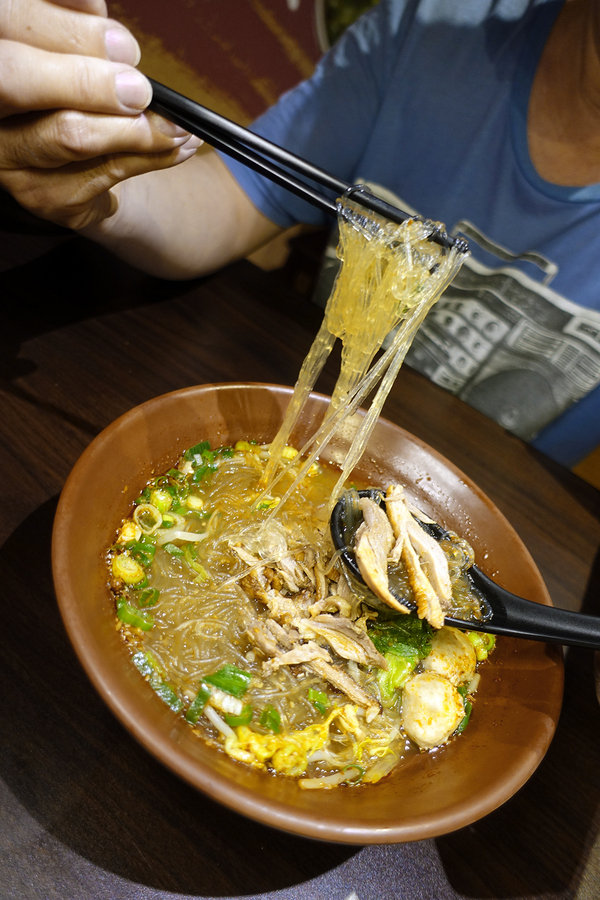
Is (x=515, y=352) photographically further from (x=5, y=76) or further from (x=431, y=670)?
(x=5, y=76)

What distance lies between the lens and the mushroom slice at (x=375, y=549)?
146 centimetres

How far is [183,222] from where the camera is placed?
2.38 m

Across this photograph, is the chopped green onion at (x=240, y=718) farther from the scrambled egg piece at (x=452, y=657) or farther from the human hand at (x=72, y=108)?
the human hand at (x=72, y=108)

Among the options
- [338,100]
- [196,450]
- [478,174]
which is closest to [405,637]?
A: [196,450]

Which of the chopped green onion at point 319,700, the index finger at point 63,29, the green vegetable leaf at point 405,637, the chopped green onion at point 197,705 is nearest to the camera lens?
the index finger at point 63,29

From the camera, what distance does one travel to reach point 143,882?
3.68 feet

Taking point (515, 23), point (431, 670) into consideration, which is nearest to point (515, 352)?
point (515, 23)

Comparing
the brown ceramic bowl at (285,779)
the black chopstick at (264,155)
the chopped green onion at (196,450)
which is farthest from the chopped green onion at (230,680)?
the black chopstick at (264,155)

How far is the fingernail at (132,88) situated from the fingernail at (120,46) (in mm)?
47

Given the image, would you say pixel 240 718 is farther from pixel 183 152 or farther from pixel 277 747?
pixel 183 152

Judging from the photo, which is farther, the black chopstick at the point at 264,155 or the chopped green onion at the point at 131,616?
the chopped green onion at the point at 131,616

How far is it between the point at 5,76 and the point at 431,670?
1.76 m

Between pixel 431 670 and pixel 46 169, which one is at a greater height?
pixel 46 169

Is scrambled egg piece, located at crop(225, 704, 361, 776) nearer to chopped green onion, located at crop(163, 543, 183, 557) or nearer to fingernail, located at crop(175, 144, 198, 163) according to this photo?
chopped green onion, located at crop(163, 543, 183, 557)
